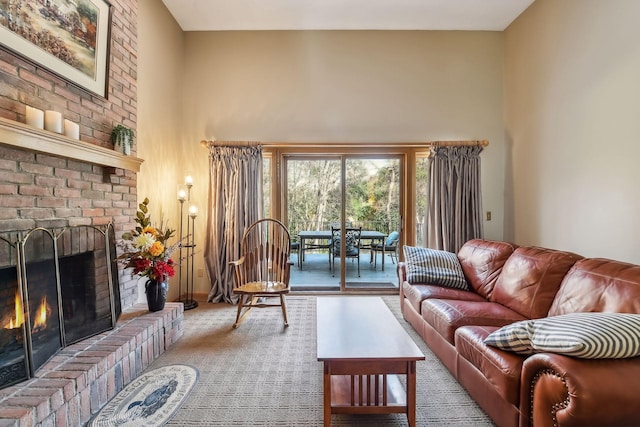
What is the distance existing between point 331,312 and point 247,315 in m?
1.42

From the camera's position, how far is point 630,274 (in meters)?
1.62

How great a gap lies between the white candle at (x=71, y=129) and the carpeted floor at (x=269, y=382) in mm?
1733

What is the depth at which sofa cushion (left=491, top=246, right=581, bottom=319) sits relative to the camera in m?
2.05

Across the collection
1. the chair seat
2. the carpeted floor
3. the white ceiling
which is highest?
the white ceiling

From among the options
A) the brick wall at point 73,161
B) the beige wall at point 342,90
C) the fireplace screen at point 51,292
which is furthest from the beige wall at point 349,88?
the fireplace screen at point 51,292

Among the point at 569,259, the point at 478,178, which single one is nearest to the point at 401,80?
the point at 478,178

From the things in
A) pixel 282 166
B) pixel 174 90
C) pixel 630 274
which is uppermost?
pixel 174 90

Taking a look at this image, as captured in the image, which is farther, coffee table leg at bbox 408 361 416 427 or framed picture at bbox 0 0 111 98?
framed picture at bbox 0 0 111 98

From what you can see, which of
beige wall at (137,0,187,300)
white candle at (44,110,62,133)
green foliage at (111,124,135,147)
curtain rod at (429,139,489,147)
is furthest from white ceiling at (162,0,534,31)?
white candle at (44,110,62,133)

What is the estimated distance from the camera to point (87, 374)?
64.1 inches

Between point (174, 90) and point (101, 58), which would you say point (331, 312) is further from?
point (174, 90)

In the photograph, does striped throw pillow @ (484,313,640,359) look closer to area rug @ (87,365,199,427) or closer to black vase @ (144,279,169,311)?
area rug @ (87,365,199,427)

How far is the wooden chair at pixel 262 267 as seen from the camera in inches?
115

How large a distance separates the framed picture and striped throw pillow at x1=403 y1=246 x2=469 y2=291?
10.2ft
